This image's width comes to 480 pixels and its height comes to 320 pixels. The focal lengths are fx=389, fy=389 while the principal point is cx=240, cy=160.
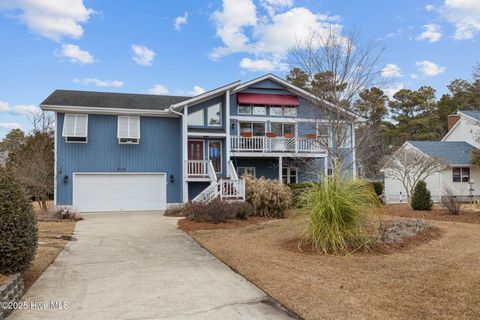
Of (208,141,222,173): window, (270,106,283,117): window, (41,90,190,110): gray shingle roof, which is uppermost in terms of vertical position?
(41,90,190,110): gray shingle roof

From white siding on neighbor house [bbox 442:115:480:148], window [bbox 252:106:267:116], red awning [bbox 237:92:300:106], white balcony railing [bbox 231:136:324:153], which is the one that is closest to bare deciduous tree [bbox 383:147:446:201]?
white siding on neighbor house [bbox 442:115:480:148]

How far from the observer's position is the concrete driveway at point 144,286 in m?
4.94

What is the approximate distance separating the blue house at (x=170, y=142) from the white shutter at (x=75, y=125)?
1.9 inches

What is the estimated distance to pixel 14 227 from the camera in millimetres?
5594

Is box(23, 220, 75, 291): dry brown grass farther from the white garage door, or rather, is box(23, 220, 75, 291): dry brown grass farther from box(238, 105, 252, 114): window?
box(238, 105, 252, 114): window

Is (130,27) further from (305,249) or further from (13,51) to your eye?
(305,249)

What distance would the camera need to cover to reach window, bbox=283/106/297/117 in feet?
75.6

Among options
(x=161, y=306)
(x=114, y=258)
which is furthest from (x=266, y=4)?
(x=161, y=306)

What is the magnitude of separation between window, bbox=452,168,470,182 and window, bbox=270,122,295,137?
13461 millimetres

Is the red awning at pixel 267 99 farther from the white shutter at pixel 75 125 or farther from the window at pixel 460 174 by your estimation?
the window at pixel 460 174

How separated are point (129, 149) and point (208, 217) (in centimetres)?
941

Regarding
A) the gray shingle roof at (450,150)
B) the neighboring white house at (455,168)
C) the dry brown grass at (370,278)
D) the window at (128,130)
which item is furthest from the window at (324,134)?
the gray shingle roof at (450,150)

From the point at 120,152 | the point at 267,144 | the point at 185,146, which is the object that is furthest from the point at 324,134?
the point at 120,152

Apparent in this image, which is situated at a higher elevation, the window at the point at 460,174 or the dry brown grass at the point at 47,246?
the window at the point at 460,174
